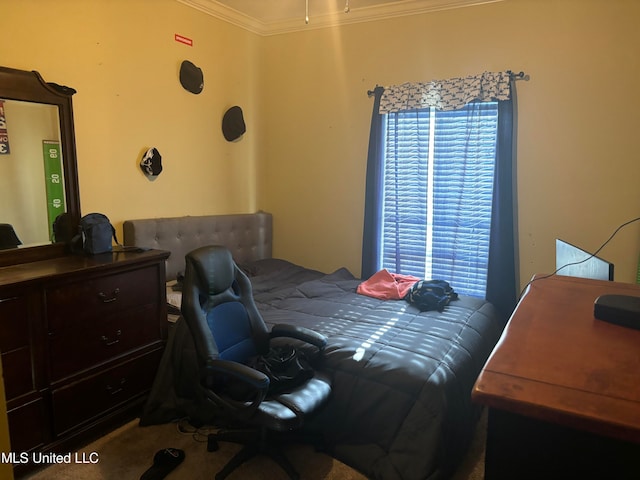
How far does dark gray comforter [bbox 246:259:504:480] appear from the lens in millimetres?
2061

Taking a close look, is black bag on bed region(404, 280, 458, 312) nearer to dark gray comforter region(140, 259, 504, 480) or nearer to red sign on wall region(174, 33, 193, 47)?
dark gray comforter region(140, 259, 504, 480)

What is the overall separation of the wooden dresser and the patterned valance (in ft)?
7.34

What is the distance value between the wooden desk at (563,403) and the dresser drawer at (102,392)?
2.14m

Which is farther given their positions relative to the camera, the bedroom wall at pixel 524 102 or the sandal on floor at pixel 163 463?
the bedroom wall at pixel 524 102

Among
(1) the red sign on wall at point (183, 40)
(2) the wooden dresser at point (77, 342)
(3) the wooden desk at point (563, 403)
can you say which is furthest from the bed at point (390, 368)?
(1) the red sign on wall at point (183, 40)

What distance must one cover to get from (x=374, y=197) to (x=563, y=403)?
306 cm

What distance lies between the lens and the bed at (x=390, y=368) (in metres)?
2.07

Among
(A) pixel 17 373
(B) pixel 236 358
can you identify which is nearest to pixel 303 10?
(B) pixel 236 358

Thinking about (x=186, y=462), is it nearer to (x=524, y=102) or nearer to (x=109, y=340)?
(x=109, y=340)

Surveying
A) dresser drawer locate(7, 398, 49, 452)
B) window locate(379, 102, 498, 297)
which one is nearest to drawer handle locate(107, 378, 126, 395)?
dresser drawer locate(7, 398, 49, 452)

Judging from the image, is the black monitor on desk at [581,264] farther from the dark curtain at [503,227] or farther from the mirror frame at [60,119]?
the mirror frame at [60,119]

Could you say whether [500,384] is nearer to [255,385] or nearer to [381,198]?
[255,385]

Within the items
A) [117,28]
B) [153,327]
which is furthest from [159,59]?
[153,327]

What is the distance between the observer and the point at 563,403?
0.86m
